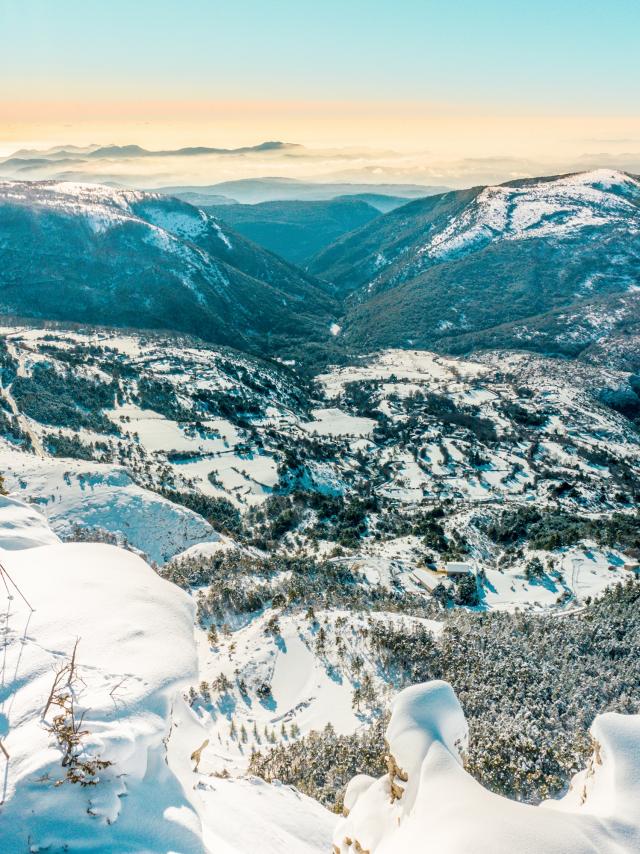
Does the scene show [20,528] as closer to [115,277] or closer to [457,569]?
[457,569]

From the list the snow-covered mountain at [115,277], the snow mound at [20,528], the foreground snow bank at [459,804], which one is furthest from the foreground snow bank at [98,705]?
the snow-covered mountain at [115,277]

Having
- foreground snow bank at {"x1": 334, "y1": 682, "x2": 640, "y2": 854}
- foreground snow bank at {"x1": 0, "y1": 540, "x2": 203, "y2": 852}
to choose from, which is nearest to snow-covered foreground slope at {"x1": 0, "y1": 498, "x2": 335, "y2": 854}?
foreground snow bank at {"x1": 0, "y1": 540, "x2": 203, "y2": 852}

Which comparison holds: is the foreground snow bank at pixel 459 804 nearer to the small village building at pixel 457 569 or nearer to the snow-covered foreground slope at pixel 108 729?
the snow-covered foreground slope at pixel 108 729

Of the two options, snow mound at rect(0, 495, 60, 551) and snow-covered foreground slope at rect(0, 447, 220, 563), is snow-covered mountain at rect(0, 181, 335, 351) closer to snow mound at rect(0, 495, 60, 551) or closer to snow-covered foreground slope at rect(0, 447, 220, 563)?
snow-covered foreground slope at rect(0, 447, 220, 563)

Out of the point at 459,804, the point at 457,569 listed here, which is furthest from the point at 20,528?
the point at 457,569

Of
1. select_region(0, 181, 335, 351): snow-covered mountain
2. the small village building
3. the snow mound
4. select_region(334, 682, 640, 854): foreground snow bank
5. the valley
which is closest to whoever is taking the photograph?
select_region(334, 682, 640, 854): foreground snow bank

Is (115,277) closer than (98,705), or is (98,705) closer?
(98,705)
